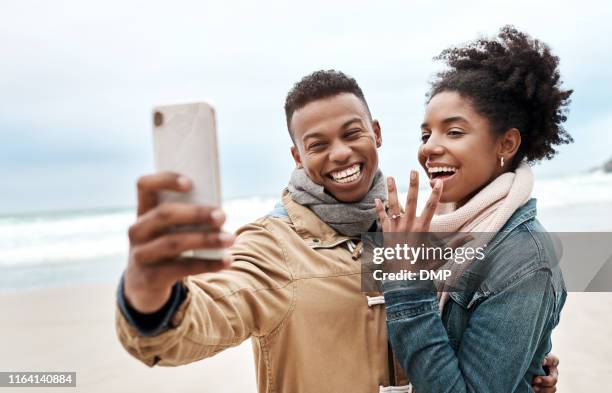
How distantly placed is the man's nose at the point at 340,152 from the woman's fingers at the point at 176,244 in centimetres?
110

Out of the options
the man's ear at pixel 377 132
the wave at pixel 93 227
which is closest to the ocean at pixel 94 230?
the wave at pixel 93 227

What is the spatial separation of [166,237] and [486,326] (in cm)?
123

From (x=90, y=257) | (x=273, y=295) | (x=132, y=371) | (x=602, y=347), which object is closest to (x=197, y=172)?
(x=273, y=295)

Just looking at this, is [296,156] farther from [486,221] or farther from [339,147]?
[486,221]

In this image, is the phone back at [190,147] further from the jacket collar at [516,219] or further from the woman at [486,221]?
the jacket collar at [516,219]

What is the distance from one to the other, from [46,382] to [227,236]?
4960 mm

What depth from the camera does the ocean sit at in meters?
11.7

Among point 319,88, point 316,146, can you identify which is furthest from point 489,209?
point 319,88

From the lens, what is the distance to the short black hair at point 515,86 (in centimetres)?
243

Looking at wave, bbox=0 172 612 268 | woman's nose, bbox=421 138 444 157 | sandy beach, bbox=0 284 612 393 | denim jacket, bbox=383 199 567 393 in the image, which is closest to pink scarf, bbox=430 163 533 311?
denim jacket, bbox=383 199 567 393

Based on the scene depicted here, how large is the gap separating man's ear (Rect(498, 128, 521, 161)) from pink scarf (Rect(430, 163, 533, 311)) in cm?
8

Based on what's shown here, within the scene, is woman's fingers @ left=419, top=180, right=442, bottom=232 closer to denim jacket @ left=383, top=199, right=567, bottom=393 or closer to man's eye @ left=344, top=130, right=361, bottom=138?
denim jacket @ left=383, top=199, right=567, bottom=393

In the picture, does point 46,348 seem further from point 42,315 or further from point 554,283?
point 554,283

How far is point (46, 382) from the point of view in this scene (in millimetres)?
5375
